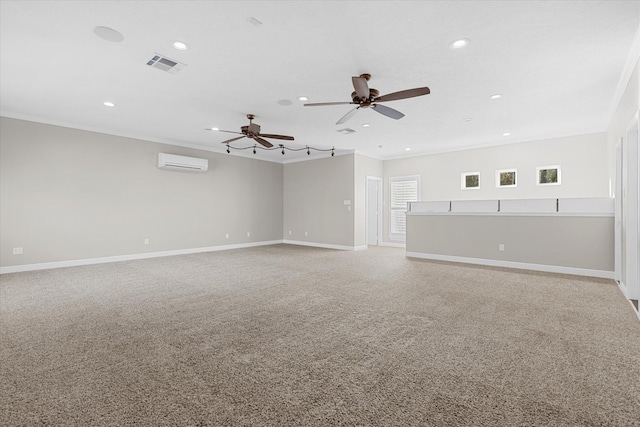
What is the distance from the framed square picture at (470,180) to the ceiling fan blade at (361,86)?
A: 552cm

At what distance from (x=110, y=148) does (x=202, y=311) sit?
5060 millimetres

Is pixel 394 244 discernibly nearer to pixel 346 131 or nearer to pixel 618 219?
pixel 346 131

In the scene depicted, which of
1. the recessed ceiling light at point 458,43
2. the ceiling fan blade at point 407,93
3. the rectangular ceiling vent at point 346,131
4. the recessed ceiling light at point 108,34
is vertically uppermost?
the rectangular ceiling vent at point 346,131

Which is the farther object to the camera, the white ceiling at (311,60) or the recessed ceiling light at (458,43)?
the recessed ceiling light at (458,43)

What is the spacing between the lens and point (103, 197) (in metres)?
6.40

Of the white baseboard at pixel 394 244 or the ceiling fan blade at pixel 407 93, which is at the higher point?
the ceiling fan blade at pixel 407 93

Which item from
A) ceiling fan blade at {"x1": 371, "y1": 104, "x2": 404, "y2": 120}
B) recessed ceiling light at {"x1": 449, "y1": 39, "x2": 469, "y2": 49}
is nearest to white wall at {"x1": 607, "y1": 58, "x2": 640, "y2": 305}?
recessed ceiling light at {"x1": 449, "y1": 39, "x2": 469, "y2": 49}

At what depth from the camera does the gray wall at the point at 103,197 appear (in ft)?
17.9

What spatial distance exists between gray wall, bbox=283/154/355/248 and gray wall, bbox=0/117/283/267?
1527 mm

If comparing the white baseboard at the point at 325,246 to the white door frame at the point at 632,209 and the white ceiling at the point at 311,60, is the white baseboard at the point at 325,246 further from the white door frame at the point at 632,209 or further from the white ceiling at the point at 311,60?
the white door frame at the point at 632,209

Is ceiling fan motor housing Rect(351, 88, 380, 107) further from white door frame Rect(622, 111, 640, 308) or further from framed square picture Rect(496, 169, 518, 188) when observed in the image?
framed square picture Rect(496, 169, 518, 188)

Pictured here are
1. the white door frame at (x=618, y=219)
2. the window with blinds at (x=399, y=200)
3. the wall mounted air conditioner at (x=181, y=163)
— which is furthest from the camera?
the window with blinds at (x=399, y=200)

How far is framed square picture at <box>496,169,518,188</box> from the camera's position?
7.38 metres

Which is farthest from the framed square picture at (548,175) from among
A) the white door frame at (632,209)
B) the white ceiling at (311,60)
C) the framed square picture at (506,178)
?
the white door frame at (632,209)
